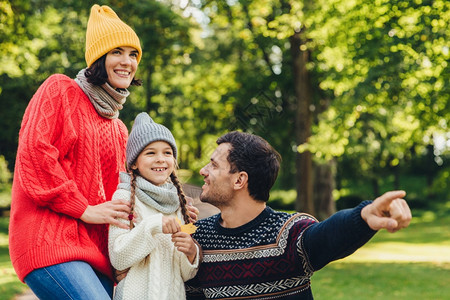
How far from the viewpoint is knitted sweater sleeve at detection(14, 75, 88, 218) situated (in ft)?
9.00

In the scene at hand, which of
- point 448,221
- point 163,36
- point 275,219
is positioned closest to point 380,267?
point 163,36

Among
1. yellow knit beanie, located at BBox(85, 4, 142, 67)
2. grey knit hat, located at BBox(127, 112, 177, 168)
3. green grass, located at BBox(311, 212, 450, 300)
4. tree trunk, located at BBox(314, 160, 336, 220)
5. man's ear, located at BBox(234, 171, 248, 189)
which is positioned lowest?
green grass, located at BBox(311, 212, 450, 300)

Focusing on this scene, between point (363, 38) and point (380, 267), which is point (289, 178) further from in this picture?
point (363, 38)

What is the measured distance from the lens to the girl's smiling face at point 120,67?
3.12 m

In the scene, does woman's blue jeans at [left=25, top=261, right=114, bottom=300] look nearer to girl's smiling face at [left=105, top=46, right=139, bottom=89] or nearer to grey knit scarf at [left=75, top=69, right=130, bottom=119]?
grey knit scarf at [left=75, top=69, right=130, bottom=119]

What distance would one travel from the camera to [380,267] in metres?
15.1

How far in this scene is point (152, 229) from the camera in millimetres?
2715

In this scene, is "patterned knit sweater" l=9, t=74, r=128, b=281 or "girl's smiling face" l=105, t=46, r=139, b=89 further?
"girl's smiling face" l=105, t=46, r=139, b=89

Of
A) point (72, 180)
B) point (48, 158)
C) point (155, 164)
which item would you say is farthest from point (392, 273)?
point (48, 158)

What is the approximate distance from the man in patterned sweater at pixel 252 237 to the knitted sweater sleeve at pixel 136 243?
0.46 metres

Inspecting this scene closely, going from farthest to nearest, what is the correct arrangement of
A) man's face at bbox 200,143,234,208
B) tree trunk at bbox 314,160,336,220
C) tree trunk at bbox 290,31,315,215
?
tree trunk at bbox 314,160,336,220
tree trunk at bbox 290,31,315,215
man's face at bbox 200,143,234,208

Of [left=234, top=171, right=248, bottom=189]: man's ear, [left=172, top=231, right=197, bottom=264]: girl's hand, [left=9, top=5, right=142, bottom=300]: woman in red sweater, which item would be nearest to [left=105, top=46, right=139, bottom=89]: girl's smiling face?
[left=9, top=5, right=142, bottom=300]: woman in red sweater

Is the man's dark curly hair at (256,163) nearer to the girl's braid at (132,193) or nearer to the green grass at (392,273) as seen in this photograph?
the girl's braid at (132,193)

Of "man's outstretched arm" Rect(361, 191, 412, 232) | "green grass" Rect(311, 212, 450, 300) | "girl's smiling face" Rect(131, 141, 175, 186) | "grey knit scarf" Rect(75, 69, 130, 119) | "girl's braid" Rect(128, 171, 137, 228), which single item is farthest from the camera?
"green grass" Rect(311, 212, 450, 300)
